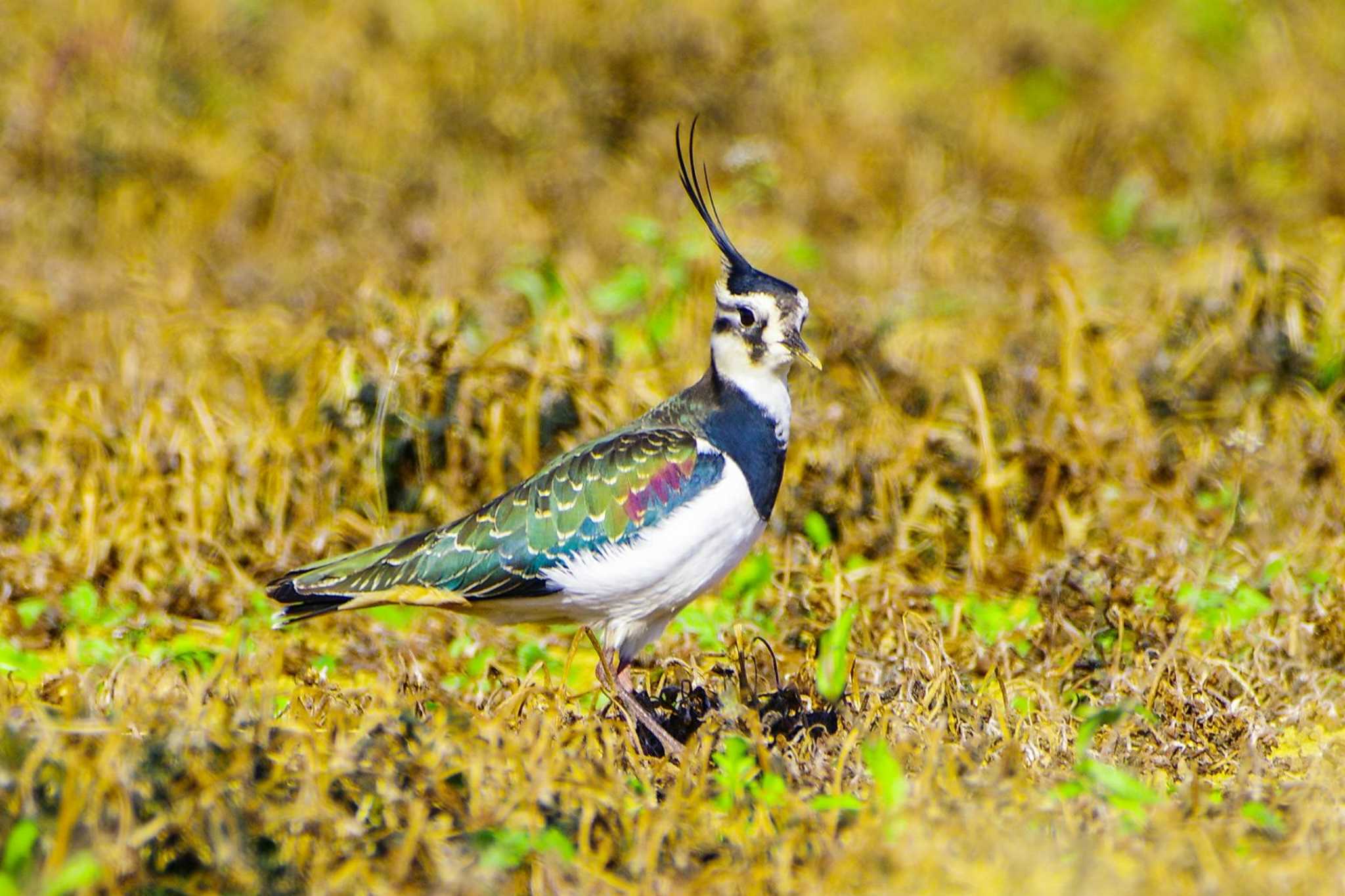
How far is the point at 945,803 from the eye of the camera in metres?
3.63

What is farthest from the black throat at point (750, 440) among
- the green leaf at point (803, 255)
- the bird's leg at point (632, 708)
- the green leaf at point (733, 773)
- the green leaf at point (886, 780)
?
the green leaf at point (803, 255)

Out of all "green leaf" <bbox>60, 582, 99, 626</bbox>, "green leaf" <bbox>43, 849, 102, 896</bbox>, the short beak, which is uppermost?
the short beak

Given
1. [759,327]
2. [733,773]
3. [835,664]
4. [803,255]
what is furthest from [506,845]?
[803,255]

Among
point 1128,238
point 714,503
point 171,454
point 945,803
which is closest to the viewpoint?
point 945,803

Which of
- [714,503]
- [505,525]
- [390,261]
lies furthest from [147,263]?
[714,503]

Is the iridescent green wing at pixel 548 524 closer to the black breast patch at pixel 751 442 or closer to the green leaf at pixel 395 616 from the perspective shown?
the black breast patch at pixel 751 442

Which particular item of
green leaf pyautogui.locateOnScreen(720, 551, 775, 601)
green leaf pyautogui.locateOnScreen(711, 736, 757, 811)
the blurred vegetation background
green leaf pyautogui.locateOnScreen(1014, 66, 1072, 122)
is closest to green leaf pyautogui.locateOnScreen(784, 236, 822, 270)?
the blurred vegetation background

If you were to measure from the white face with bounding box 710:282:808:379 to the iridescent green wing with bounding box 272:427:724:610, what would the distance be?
310 mm

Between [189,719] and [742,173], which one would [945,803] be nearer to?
[189,719]

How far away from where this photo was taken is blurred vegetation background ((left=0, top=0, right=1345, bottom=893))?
364 cm

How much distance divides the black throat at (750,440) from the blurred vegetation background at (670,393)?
535 millimetres

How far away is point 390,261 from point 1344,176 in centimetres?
538

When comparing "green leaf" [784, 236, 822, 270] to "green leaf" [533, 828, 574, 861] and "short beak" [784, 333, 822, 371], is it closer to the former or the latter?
"short beak" [784, 333, 822, 371]

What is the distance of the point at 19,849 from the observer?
10.8 feet
